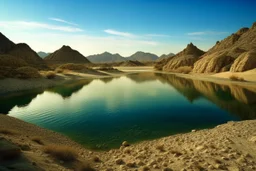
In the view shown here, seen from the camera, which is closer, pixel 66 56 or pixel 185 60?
pixel 185 60

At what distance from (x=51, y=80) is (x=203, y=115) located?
39967 millimetres

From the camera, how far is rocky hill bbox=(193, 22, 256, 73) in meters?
56.1

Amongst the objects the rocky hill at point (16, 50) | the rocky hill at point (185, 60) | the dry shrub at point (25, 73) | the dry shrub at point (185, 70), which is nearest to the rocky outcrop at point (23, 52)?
the rocky hill at point (16, 50)

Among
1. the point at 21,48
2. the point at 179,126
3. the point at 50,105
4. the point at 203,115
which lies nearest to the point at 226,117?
the point at 203,115

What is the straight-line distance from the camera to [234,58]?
224 ft

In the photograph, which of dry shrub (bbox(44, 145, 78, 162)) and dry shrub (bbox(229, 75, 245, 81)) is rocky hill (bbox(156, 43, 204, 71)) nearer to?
dry shrub (bbox(229, 75, 245, 81))

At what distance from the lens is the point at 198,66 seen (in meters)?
75.0

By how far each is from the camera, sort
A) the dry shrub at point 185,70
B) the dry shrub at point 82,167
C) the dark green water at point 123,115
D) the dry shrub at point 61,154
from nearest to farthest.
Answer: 1. the dry shrub at point 82,167
2. the dry shrub at point 61,154
3. the dark green water at point 123,115
4. the dry shrub at point 185,70

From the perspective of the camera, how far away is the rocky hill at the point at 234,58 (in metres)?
56.1

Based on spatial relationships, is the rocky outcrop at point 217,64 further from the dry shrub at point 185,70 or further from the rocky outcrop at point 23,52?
the rocky outcrop at point 23,52

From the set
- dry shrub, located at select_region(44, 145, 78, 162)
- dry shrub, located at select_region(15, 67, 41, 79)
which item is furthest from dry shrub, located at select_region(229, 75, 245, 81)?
dry shrub, located at select_region(44, 145, 78, 162)

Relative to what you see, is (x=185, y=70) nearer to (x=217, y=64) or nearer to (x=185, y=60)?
(x=185, y=60)

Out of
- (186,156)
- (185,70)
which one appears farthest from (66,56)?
(186,156)

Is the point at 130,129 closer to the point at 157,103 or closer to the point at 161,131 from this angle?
the point at 161,131
